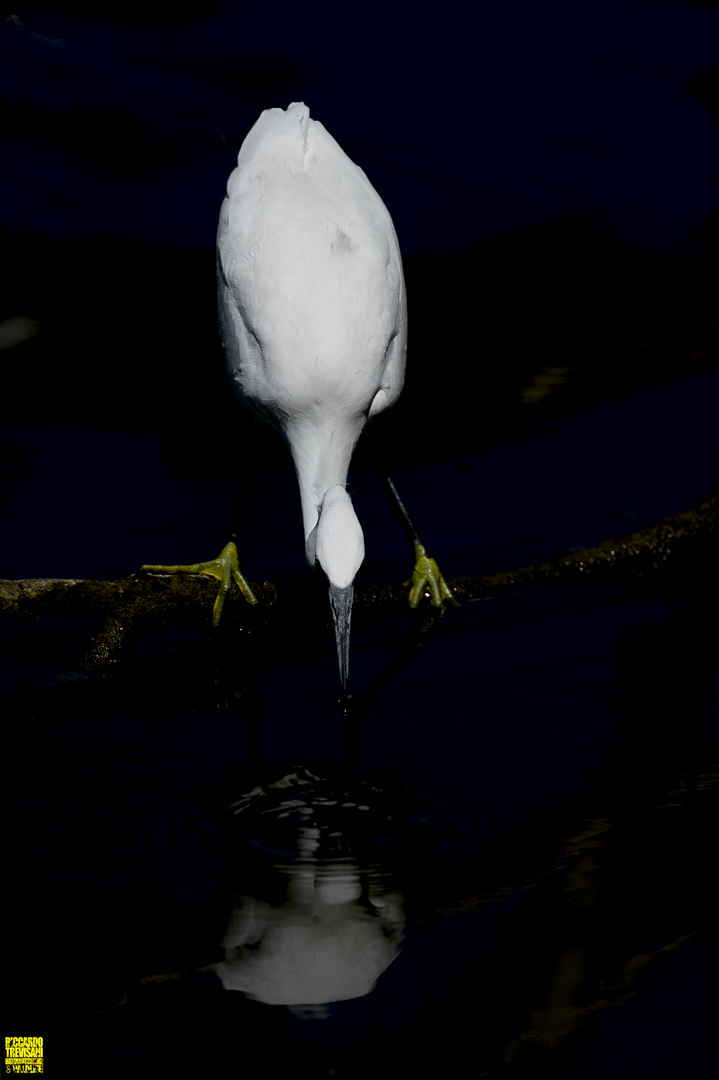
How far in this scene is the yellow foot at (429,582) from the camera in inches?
209

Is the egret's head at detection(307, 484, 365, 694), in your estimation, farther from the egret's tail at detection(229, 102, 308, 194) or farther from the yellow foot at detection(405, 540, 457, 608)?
the egret's tail at detection(229, 102, 308, 194)

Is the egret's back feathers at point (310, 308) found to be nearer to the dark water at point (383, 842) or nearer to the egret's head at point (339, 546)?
the egret's head at point (339, 546)

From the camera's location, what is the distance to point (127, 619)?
13.6 feet

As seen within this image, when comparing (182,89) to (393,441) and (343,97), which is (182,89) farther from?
(393,441)

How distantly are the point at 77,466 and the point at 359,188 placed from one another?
2.24 m

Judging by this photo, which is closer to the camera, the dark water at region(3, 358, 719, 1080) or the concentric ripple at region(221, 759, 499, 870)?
the dark water at region(3, 358, 719, 1080)

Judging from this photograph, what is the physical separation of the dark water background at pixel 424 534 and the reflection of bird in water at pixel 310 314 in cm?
60

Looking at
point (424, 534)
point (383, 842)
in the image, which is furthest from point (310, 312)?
point (383, 842)

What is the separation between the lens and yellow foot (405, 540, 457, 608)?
5301mm

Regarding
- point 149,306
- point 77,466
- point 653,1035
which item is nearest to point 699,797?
point 653,1035
